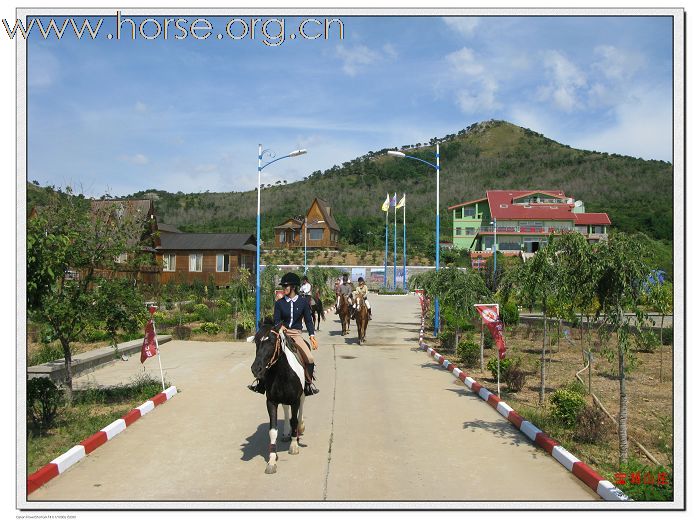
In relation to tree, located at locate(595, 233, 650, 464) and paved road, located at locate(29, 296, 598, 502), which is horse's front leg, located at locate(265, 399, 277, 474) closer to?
paved road, located at locate(29, 296, 598, 502)

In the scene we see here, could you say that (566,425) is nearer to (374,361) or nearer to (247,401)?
(247,401)

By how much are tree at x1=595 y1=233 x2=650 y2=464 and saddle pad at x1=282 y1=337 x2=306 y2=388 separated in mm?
4051

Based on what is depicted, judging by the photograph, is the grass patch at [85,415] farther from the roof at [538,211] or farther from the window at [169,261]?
the roof at [538,211]

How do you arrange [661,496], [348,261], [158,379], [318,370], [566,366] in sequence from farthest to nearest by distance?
[348,261] < [566,366] < [318,370] < [158,379] < [661,496]

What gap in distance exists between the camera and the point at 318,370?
16.0 meters

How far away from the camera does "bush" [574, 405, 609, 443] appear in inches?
355

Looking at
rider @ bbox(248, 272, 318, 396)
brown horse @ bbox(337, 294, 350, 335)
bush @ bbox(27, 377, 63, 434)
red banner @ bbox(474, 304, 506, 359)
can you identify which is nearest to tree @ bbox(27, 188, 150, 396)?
bush @ bbox(27, 377, 63, 434)

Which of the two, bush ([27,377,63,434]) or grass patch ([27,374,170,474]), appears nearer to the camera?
grass patch ([27,374,170,474])

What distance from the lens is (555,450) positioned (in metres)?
8.25

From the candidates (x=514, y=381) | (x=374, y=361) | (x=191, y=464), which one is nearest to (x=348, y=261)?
(x=374, y=361)

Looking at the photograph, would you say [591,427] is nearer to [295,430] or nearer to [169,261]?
[295,430]

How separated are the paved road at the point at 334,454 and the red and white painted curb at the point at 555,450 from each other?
0.42ft

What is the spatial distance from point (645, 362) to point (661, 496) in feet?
42.0

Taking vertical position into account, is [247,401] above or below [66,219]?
below
